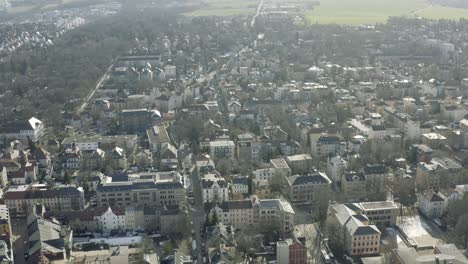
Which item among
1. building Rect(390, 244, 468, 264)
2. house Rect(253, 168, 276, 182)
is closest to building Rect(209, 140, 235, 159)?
house Rect(253, 168, 276, 182)

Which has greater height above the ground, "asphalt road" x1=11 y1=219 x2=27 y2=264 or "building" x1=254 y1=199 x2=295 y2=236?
"building" x1=254 y1=199 x2=295 y2=236

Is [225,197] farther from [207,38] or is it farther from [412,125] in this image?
[207,38]

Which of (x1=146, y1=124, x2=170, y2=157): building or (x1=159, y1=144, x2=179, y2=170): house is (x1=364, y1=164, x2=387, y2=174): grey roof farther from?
(x1=146, y1=124, x2=170, y2=157): building

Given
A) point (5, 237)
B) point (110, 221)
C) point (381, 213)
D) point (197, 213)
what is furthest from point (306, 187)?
point (5, 237)

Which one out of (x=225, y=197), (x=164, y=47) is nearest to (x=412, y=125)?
(x=225, y=197)

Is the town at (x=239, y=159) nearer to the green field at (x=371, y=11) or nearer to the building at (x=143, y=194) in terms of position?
the building at (x=143, y=194)

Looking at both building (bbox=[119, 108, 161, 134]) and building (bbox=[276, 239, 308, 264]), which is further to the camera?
building (bbox=[119, 108, 161, 134])

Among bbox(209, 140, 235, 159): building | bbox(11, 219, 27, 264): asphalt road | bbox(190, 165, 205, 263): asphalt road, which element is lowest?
bbox(190, 165, 205, 263): asphalt road
